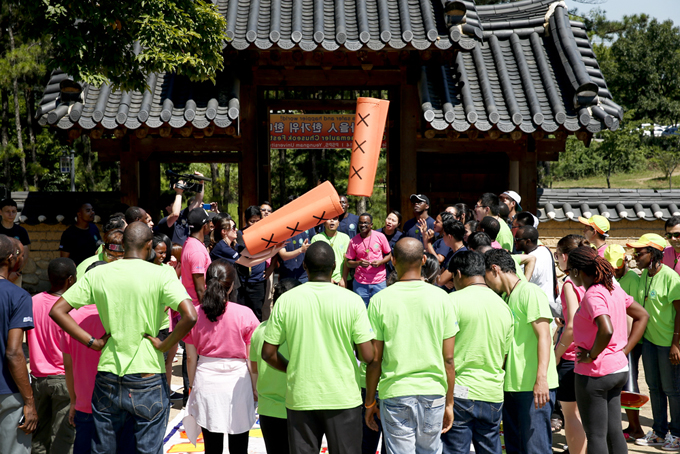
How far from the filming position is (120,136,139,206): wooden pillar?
9.37m

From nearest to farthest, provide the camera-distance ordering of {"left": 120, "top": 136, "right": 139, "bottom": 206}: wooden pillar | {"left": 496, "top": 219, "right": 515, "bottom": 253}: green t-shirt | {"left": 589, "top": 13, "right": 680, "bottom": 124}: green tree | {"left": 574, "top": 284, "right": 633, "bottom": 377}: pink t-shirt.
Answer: {"left": 574, "top": 284, "right": 633, "bottom": 377}: pink t-shirt
{"left": 496, "top": 219, "right": 515, "bottom": 253}: green t-shirt
{"left": 120, "top": 136, "right": 139, "bottom": 206}: wooden pillar
{"left": 589, "top": 13, "right": 680, "bottom": 124}: green tree

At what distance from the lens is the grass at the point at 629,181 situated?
1142 inches

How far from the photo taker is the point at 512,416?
422 cm

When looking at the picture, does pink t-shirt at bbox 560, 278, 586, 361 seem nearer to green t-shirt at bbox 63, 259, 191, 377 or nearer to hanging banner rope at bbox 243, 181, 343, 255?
hanging banner rope at bbox 243, 181, 343, 255

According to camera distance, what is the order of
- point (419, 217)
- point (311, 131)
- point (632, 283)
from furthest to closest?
1. point (311, 131)
2. point (419, 217)
3. point (632, 283)

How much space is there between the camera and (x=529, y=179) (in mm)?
9664

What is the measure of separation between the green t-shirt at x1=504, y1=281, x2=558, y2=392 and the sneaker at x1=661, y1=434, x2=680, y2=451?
1998 mm

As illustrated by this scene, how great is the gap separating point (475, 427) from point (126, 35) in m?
5.48

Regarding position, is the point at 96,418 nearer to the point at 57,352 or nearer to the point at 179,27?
the point at 57,352

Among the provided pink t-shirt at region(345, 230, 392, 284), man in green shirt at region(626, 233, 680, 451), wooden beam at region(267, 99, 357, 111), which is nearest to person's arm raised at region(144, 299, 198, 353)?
man in green shirt at region(626, 233, 680, 451)

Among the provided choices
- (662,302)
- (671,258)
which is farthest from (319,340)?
(671,258)

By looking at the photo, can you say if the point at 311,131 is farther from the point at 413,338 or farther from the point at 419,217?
the point at 413,338

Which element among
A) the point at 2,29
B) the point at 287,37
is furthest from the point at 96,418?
the point at 2,29

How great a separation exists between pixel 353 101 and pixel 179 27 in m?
4.49
